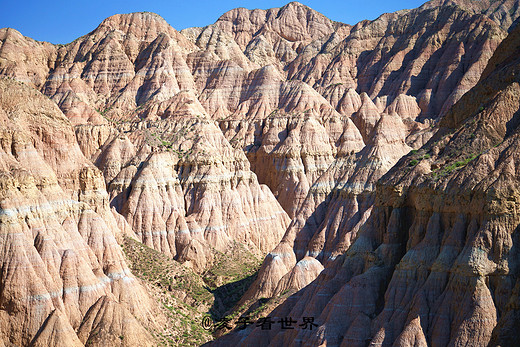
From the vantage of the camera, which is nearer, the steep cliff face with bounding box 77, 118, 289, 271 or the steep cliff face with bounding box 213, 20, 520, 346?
the steep cliff face with bounding box 213, 20, 520, 346

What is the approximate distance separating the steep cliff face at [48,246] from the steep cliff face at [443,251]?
14101 mm

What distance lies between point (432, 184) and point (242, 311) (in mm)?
27434

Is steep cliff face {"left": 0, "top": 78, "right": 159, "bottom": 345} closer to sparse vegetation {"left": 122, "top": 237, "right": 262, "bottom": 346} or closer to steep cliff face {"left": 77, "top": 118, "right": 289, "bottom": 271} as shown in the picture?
sparse vegetation {"left": 122, "top": 237, "right": 262, "bottom": 346}

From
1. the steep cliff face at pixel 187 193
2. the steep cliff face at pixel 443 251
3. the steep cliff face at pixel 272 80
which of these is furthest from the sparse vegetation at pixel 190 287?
the steep cliff face at pixel 272 80

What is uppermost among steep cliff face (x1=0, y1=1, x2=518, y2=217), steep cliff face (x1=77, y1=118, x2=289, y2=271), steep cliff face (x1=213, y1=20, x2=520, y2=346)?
steep cliff face (x1=0, y1=1, x2=518, y2=217)

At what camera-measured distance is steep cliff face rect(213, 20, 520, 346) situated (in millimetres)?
36219

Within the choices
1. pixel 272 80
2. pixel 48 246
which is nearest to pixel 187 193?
pixel 48 246

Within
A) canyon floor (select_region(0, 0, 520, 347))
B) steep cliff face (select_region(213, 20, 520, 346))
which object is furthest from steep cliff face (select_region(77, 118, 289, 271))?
steep cliff face (select_region(213, 20, 520, 346))

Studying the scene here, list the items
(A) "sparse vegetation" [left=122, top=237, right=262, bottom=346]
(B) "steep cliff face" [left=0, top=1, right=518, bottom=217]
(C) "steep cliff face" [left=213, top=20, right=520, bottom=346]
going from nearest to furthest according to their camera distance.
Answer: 1. (C) "steep cliff face" [left=213, top=20, right=520, bottom=346]
2. (A) "sparse vegetation" [left=122, top=237, right=262, bottom=346]
3. (B) "steep cliff face" [left=0, top=1, right=518, bottom=217]

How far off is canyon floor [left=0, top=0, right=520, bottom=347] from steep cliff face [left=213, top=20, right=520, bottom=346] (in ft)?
0.35

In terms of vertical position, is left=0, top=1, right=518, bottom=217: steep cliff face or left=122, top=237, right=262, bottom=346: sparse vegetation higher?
left=0, top=1, right=518, bottom=217: steep cliff face

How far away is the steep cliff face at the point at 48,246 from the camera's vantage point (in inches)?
2146

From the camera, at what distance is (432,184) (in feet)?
136

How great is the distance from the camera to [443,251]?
38781 mm
